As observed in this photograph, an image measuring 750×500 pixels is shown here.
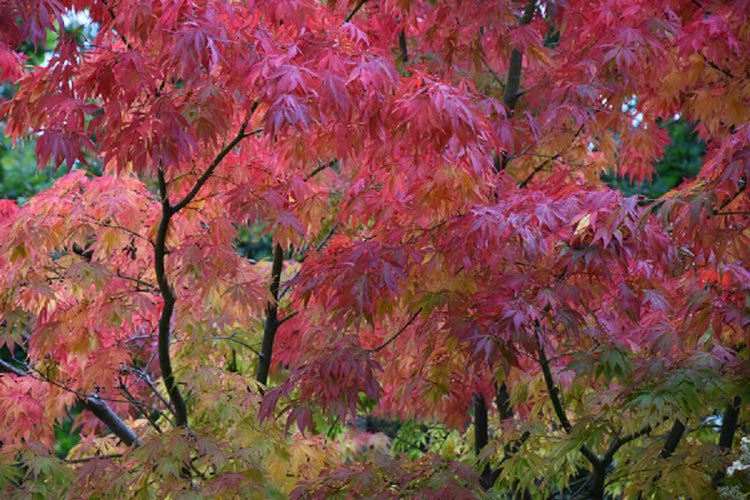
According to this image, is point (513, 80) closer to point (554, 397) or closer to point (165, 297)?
point (554, 397)

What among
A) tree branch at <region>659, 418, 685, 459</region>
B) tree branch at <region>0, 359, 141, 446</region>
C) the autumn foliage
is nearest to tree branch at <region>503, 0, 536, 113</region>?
the autumn foliage

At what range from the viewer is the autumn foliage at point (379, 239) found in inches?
105

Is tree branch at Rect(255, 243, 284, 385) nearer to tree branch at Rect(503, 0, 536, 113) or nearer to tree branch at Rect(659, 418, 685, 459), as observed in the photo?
tree branch at Rect(503, 0, 536, 113)

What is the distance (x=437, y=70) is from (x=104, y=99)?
1647 millimetres

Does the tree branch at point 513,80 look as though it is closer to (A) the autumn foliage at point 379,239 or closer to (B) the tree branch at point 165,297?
(A) the autumn foliage at point 379,239

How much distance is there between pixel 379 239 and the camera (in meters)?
3.08

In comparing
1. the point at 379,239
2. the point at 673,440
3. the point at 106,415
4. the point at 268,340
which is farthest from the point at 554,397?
the point at 106,415

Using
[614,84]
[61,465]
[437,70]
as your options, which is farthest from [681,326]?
[61,465]

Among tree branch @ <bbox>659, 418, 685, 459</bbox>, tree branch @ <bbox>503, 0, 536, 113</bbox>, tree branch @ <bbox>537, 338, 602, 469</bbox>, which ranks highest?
tree branch @ <bbox>503, 0, 536, 113</bbox>

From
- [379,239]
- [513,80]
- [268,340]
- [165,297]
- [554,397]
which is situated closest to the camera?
[379,239]

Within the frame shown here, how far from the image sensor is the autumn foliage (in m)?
2.67

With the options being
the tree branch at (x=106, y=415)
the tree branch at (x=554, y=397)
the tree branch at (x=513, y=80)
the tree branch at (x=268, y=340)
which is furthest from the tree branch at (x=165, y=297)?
the tree branch at (x=513, y=80)

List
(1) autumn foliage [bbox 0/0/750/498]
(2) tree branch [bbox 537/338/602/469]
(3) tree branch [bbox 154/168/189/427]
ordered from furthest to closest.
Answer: (3) tree branch [bbox 154/168/189/427], (2) tree branch [bbox 537/338/602/469], (1) autumn foliage [bbox 0/0/750/498]

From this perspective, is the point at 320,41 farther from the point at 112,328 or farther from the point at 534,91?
the point at 112,328
